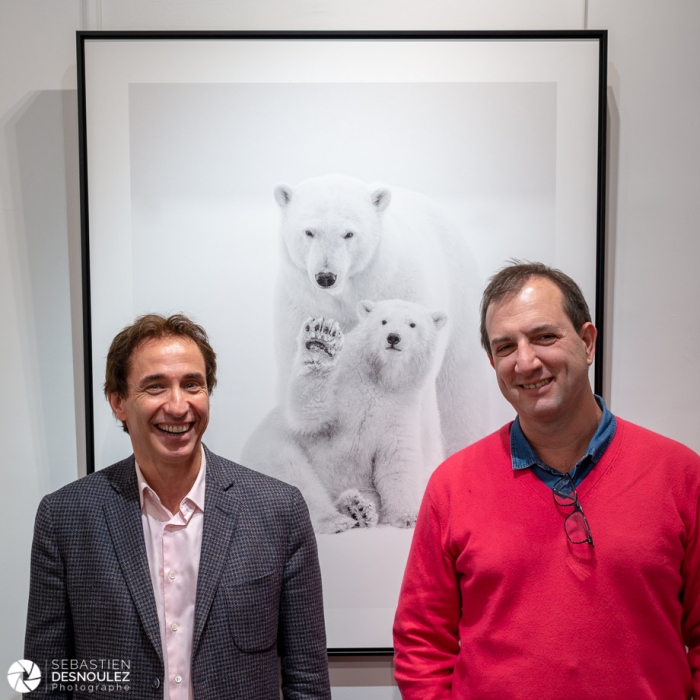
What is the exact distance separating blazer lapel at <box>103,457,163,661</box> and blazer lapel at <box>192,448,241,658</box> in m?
0.09

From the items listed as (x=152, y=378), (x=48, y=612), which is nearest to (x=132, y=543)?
(x=48, y=612)

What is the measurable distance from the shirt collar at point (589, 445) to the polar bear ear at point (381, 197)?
2.16 feet

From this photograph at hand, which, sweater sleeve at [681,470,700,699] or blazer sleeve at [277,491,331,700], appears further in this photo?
blazer sleeve at [277,491,331,700]

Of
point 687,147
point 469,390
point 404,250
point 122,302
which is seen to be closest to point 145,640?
point 122,302

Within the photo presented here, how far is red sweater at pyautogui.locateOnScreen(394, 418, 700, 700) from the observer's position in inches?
44.0

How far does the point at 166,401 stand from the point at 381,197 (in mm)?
745

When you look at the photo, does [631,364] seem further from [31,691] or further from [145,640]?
[31,691]

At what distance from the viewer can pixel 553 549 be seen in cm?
115

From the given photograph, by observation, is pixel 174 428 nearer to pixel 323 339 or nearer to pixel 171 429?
pixel 171 429

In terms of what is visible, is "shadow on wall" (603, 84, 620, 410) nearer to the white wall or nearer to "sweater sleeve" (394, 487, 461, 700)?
the white wall

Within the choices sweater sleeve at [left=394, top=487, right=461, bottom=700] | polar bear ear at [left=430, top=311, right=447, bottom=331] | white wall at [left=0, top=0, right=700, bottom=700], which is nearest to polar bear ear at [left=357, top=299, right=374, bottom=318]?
polar bear ear at [left=430, top=311, right=447, bottom=331]

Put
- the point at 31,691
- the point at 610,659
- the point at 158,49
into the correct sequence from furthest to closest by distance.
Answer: the point at 158,49, the point at 31,691, the point at 610,659

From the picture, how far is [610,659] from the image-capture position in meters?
1.11

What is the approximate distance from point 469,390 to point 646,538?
579mm
